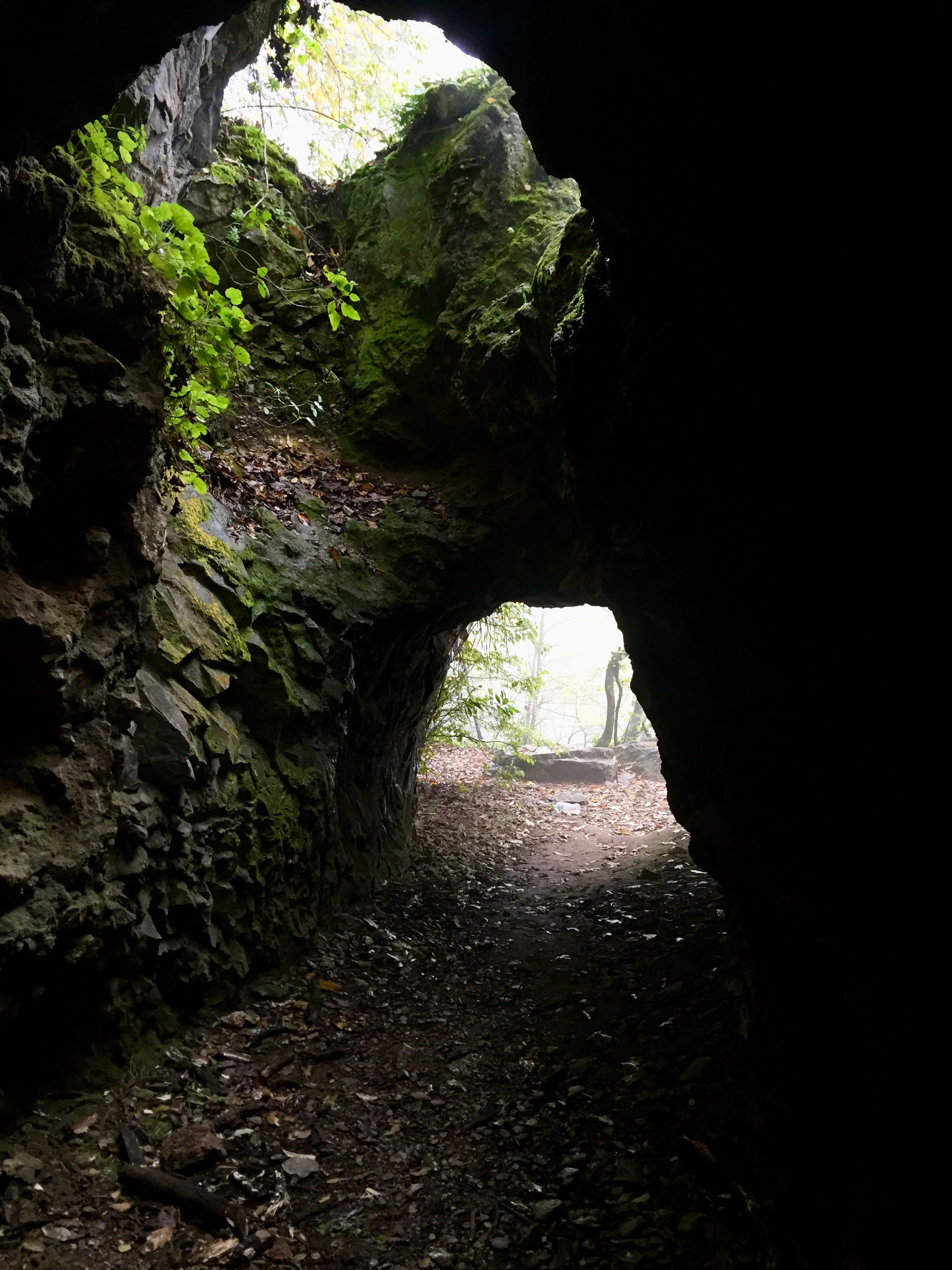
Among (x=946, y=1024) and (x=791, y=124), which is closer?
(x=791, y=124)

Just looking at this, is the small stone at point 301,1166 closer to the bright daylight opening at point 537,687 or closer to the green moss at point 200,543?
the green moss at point 200,543

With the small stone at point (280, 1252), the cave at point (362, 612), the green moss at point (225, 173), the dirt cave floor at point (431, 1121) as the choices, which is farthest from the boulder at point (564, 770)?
the small stone at point (280, 1252)

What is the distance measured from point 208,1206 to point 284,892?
277 centimetres

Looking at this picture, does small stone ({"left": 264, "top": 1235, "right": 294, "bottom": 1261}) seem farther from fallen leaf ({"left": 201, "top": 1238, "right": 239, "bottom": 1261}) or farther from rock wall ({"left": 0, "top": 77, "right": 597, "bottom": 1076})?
rock wall ({"left": 0, "top": 77, "right": 597, "bottom": 1076})

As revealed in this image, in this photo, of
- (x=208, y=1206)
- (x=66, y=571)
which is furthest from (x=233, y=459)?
(x=208, y=1206)

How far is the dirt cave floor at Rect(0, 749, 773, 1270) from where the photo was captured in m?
3.59

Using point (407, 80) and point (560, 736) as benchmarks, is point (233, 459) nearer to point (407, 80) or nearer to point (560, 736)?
point (407, 80)

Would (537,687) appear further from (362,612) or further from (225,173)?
(225,173)

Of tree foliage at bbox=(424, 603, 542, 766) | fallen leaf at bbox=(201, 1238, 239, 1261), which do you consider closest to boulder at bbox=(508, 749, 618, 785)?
tree foliage at bbox=(424, 603, 542, 766)

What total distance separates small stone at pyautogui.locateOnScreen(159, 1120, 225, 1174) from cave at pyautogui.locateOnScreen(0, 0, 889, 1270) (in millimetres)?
691

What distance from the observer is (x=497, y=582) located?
31.8ft

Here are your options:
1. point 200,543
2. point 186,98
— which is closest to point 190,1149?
point 200,543

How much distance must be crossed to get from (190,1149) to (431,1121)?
5.27 feet

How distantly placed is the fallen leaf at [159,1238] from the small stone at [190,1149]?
34 centimetres
